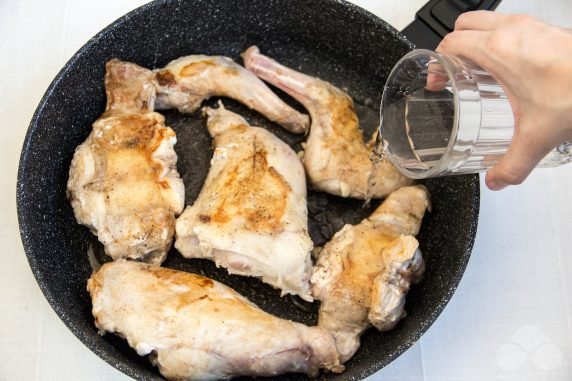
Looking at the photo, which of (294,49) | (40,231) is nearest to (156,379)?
(40,231)

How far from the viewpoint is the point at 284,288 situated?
5.07 ft

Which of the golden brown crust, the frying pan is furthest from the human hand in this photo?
the golden brown crust

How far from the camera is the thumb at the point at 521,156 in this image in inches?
43.1

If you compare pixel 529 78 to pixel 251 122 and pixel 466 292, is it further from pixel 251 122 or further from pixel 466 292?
pixel 251 122

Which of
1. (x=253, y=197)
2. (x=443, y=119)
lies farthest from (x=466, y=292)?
(x=253, y=197)

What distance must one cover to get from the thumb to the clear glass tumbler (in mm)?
90

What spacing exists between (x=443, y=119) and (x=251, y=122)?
2.03 ft

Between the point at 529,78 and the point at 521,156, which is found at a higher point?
the point at 529,78

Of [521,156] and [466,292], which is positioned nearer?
[521,156]

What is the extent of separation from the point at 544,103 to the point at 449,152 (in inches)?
8.5

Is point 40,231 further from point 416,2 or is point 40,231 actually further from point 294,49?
point 416,2

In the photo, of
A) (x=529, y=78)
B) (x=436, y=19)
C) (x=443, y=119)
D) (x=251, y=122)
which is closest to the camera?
(x=529, y=78)

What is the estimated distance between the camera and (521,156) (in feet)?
3.68

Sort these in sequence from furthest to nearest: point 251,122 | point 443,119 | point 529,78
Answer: point 251,122, point 443,119, point 529,78
